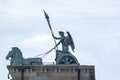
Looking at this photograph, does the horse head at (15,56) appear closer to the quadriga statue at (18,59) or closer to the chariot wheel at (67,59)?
the quadriga statue at (18,59)

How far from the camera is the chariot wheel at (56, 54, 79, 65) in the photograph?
70.6 metres

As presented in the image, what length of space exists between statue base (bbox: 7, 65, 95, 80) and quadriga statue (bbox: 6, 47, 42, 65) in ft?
2.25

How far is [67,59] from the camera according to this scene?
70.8m

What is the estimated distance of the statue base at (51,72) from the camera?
2753 inches

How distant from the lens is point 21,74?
70062 millimetres

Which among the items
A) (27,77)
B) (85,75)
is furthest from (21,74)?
(85,75)

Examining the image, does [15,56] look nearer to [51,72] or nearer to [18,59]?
[18,59]

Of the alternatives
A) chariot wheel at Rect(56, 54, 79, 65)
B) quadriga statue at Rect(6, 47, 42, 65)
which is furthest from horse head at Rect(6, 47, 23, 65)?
chariot wheel at Rect(56, 54, 79, 65)

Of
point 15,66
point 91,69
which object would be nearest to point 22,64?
point 15,66

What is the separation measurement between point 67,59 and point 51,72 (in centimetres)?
164

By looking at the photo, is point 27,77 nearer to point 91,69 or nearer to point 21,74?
point 21,74

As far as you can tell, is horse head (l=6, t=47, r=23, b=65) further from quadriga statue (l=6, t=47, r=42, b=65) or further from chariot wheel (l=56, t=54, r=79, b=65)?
chariot wheel (l=56, t=54, r=79, b=65)

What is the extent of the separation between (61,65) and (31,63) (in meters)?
2.34

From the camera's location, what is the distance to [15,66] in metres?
70.1
